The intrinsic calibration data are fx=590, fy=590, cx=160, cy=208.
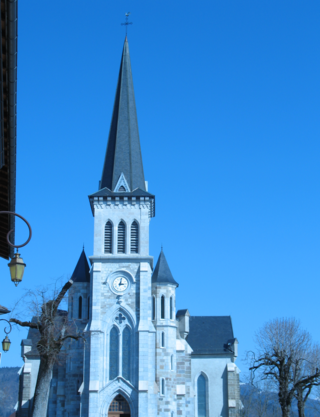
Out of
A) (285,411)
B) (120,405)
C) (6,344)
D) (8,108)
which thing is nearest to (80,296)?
(120,405)

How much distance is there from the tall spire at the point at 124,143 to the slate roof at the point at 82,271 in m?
7.25

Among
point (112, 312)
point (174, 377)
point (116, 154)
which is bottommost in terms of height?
point (174, 377)

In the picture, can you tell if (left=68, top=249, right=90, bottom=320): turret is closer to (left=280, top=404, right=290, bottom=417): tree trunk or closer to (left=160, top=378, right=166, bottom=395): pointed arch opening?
(left=160, top=378, right=166, bottom=395): pointed arch opening

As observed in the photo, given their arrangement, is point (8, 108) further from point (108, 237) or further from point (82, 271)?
point (82, 271)

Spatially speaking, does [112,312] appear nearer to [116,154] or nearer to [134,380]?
[134,380]

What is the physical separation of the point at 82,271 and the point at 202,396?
1788 cm

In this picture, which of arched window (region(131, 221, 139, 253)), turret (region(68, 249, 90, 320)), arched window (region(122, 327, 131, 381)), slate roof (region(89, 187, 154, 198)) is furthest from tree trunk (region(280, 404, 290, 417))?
slate roof (region(89, 187, 154, 198))

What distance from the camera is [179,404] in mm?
52250

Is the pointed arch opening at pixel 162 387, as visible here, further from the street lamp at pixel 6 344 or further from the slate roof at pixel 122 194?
the street lamp at pixel 6 344

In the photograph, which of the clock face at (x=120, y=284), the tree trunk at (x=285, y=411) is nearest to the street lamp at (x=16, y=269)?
the tree trunk at (x=285, y=411)

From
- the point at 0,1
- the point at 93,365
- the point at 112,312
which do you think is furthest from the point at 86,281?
the point at 0,1

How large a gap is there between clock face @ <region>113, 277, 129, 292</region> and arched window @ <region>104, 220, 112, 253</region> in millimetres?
2742

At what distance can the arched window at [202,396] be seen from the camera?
5875 cm

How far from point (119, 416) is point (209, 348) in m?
16.1
